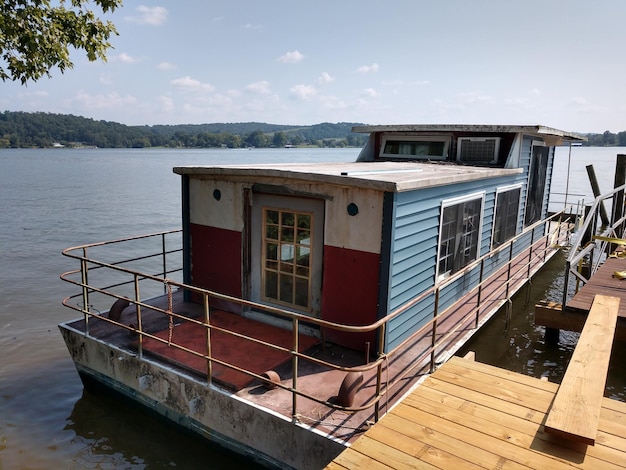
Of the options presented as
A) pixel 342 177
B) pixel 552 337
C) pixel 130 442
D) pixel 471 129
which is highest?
pixel 471 129

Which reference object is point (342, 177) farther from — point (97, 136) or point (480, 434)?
point (97, 136)

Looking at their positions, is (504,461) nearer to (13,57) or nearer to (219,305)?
(219,305)

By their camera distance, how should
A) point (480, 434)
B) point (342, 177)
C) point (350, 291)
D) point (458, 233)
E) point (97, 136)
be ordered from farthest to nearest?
point (97, 136), point (458, 233), point (350, 291), point (342, 177), point (480, 434)

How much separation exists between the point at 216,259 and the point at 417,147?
6.39 metres

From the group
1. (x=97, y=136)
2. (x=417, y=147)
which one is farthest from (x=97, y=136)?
(x=417, y=147)

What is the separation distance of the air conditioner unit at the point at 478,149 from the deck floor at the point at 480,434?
7.58m

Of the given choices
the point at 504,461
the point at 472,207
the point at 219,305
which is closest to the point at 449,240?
the point at 472,207

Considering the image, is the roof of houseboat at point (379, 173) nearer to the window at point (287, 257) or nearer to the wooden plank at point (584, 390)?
the window at point (287, 257)

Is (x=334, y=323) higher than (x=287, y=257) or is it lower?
lower

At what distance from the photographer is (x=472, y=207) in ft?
30.6

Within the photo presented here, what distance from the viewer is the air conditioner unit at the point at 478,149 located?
11.6 m

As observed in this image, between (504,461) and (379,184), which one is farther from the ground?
(379,184)

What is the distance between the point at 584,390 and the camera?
14.7 ft

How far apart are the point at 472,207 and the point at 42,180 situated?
53678 millimetres
